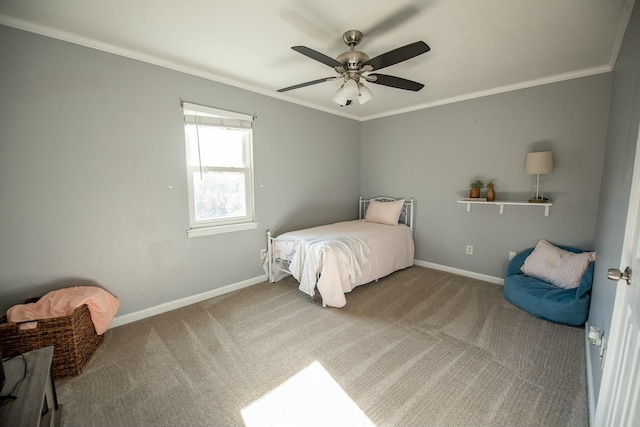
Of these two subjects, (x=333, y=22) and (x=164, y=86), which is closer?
(x=333, y=22)

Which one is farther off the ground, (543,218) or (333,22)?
(333,22)

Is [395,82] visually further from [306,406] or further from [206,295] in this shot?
[206,295]

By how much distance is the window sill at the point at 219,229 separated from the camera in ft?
9.10

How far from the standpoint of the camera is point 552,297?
2375 millimetres

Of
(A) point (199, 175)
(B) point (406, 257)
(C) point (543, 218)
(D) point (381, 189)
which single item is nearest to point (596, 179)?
(C) point (543, 218)

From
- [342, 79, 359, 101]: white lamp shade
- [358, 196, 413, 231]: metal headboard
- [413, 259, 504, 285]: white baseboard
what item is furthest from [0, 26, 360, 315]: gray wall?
[413, 259, 504, 285]: white baseboard

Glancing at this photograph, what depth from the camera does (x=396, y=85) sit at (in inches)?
84.7

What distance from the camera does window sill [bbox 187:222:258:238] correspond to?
277 centimetres

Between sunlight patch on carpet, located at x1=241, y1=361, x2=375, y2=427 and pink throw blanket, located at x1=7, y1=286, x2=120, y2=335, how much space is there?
55.0 inches

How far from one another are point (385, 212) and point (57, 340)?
11.9 feet

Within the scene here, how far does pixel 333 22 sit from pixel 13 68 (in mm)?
2322

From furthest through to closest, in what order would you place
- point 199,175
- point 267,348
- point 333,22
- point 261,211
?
1. point 261,211
2. point 199,175
3. point 267,348
4. point 333,22

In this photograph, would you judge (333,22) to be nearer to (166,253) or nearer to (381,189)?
(166,253)

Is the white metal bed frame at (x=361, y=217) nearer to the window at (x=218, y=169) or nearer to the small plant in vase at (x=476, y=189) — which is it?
the window at (x=218, y=169)
